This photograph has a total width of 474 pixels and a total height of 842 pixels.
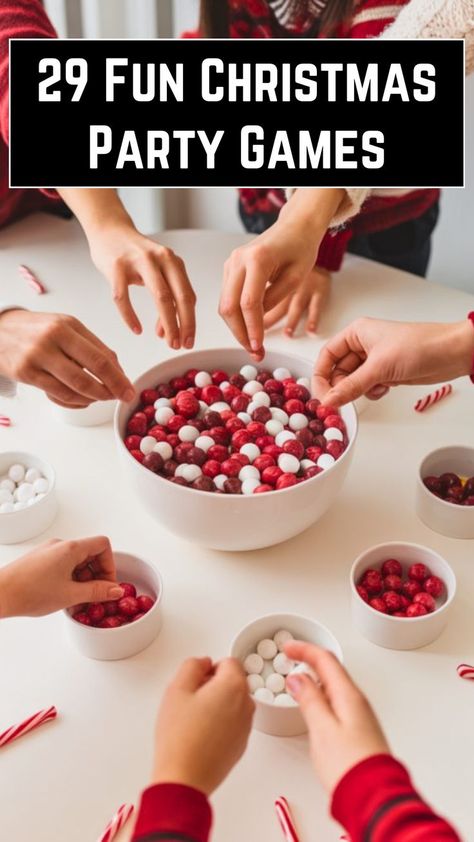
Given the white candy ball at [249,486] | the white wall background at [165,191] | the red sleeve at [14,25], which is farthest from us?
the white wall background at [165,191]

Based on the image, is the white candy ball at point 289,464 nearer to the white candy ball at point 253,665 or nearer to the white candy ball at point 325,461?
the white candy ball at point 325,461

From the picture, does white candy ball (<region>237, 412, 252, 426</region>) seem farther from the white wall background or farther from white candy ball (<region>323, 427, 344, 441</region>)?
the white wall background

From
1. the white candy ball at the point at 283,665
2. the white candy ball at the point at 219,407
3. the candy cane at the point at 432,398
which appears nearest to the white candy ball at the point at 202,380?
the white candy ball at the point at 219,407

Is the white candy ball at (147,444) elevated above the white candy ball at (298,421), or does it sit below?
above

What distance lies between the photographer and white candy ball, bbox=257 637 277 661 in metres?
1.01

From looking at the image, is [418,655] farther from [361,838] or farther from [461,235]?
[461,235]

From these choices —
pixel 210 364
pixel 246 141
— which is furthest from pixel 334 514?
pixel 246 141

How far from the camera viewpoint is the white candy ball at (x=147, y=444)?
1191mm

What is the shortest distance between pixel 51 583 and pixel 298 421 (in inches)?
17.0

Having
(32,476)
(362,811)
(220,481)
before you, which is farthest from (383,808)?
(32,476)

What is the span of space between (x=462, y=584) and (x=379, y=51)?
96 centimetres

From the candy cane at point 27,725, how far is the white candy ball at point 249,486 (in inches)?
13.8

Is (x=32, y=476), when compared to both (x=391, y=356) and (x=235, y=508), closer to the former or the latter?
(x=235, y=508)

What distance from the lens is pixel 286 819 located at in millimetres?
868
